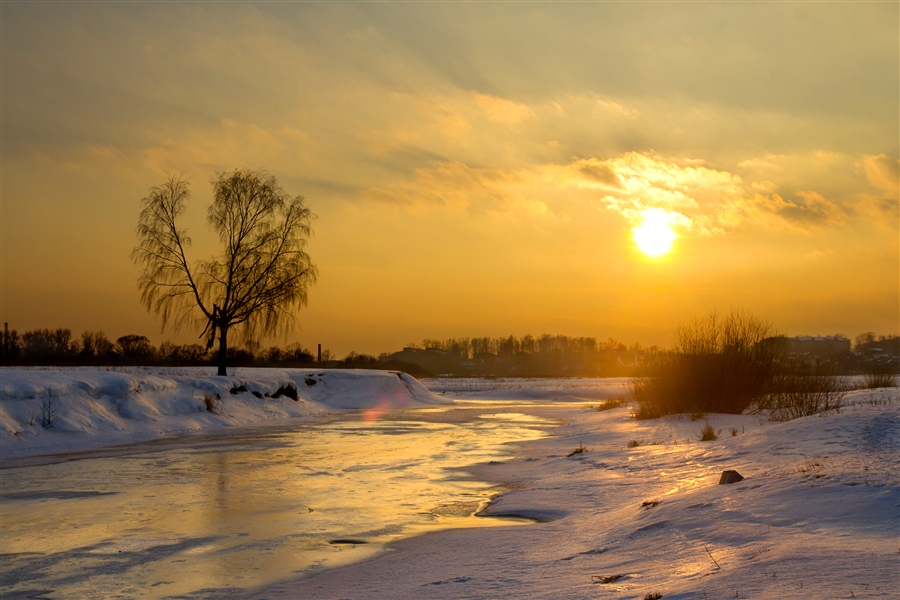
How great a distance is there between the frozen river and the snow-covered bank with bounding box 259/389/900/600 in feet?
2.35

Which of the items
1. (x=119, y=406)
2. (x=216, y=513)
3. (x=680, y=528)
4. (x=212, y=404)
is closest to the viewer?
(x=680, y=528)

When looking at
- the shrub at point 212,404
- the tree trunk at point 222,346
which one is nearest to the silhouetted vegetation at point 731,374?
the shrub at point 212,404

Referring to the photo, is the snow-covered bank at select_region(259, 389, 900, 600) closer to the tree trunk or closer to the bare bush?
the bare bush

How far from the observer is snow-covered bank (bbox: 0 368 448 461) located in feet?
52.0

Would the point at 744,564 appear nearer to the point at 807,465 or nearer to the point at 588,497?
the point at 807,465

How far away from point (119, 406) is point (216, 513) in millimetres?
12610

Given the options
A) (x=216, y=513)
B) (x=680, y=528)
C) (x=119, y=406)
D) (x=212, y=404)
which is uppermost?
(x=119, y=406)

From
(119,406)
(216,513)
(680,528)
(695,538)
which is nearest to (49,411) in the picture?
(119,406)

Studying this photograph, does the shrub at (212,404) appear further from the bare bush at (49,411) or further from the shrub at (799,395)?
the shrub at (799,395)

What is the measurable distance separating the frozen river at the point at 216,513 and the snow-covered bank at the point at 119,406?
2.74 metres

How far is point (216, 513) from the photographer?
8.27 meters

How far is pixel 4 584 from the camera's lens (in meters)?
5.61

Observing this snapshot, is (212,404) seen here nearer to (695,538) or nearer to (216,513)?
(216,513)

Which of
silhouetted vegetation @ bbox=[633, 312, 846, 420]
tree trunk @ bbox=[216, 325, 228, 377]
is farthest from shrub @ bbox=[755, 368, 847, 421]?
tree trunk @ bbox=[216, 325, 228, 377]
